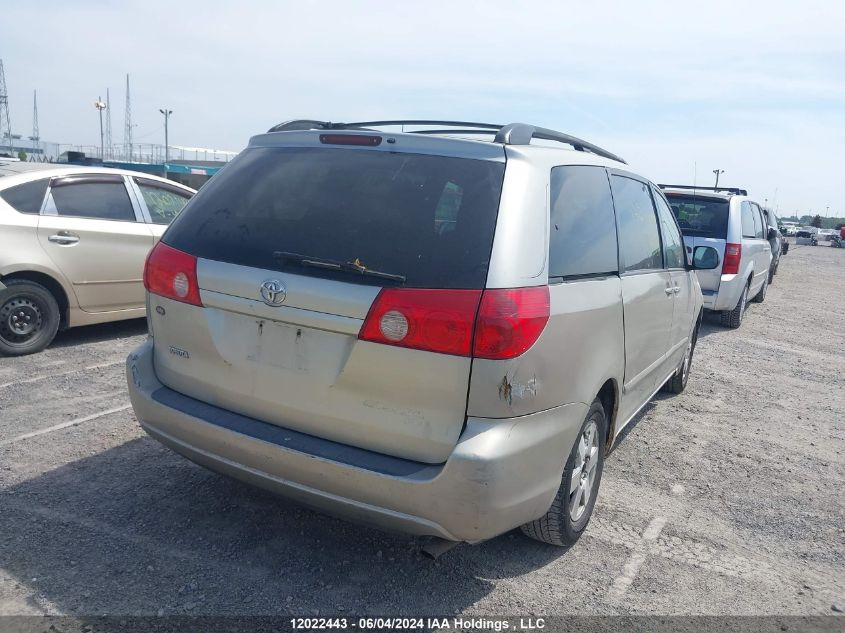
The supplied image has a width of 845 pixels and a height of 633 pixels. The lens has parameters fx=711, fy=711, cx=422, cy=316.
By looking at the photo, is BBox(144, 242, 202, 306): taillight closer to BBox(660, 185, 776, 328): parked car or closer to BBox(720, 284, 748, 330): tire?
BBox(660, 185, 776, 328): parked car

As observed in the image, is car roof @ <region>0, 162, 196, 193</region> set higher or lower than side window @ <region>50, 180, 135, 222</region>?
higher

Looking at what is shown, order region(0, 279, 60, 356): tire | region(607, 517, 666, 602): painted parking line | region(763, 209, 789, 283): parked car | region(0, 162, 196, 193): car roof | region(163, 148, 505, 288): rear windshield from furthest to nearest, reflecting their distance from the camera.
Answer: region(763, 209, 789, 283): parked car → region(0, 162, 196, 193): car roof → region(0, 279, 60, 356): tire → region(607, 517, 666, 602): painted parking line → region(163, 148, 505, 288): rear windshield

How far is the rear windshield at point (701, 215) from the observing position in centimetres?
946

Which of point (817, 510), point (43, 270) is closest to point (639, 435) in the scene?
point (817, 510)

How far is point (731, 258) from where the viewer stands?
374 inches

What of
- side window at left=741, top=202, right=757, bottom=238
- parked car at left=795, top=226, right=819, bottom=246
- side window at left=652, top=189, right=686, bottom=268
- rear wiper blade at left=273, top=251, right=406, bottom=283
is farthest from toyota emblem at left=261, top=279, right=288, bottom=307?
parked car at left=795, top=226, right=819, bottom=246

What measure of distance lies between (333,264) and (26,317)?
4605 millimetres

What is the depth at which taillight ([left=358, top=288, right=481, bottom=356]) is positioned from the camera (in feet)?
8.47

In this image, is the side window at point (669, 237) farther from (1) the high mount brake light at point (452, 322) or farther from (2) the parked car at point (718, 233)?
(2) the parked car at point (718, 233)

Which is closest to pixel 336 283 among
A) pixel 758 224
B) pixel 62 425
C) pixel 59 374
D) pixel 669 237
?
pixel 62 425

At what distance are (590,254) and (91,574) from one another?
2600mm

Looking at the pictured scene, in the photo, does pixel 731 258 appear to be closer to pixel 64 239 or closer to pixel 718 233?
pixel 718 233

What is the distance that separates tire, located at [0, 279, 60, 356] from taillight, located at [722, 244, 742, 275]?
26.2 feet

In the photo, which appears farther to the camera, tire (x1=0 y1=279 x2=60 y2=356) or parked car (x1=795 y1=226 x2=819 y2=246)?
parked car (x1=795 y1=226 x2=819 y2=246)
